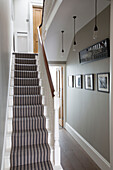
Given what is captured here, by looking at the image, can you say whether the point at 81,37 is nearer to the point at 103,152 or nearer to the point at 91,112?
the point at 91,112

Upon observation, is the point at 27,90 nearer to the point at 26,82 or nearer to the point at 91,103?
the point at 26,82

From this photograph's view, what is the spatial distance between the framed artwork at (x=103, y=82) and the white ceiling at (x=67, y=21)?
4.30 feet

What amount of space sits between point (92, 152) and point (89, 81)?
1646mm

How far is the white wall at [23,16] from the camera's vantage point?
662 centimetres

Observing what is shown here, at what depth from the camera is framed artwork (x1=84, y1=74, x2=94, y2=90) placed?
135 inches

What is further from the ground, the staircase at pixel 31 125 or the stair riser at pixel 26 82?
→ the stair riser at pixel 26 82

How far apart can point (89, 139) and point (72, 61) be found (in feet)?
8.06

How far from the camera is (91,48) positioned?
3.48 metres

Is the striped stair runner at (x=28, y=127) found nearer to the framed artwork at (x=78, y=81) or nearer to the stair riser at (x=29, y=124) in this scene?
the stair riser at (x=29, y=124)

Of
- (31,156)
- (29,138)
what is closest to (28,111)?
(29,138)

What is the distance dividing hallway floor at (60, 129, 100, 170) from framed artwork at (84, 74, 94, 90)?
1.63 metres

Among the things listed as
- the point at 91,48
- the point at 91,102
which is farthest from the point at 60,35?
the point at 91,102

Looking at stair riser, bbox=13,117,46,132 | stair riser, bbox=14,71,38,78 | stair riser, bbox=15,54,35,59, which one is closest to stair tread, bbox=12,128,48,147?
stair riser, bbox=13,117,46,132

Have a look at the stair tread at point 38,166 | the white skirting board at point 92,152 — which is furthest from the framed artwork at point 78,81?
the stair tread at point 38,166
